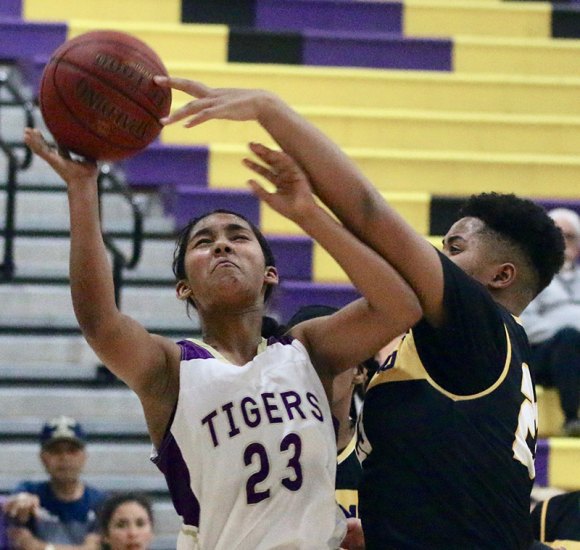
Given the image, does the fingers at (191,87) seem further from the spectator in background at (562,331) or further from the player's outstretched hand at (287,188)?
the spectator in background at (562,331)

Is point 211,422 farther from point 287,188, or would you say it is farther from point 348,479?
point 348,479

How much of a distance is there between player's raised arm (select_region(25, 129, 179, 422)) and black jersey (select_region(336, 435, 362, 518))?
3.26 ft

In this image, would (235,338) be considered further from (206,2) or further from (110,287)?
(206,2)

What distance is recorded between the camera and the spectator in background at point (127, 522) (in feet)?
16.8

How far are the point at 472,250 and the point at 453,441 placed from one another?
50cm

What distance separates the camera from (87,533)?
17.5 ft

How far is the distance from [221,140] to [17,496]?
2.73 meters

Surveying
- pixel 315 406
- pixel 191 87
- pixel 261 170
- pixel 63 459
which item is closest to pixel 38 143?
pixel 191 87

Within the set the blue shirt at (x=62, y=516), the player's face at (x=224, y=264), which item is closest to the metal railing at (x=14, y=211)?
the blue shirt at (x=62, y=516)

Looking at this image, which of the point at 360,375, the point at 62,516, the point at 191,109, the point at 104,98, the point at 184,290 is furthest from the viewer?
the point at 62,516

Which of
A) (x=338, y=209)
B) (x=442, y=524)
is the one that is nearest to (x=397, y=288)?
(x=338, y=209)

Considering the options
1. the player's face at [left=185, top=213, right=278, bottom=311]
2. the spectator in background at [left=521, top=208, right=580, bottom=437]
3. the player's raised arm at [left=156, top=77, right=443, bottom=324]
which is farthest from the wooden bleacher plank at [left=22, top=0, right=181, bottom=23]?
the player's raised arm at [left=156, top=77, right=443, bottom=324]

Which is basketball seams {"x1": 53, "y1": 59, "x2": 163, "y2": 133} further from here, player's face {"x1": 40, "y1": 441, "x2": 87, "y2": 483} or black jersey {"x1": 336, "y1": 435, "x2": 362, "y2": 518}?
player's face {"x1": 40, "y1": 441, "x2": 87, "y2": 483}

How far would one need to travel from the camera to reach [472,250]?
123 inches
